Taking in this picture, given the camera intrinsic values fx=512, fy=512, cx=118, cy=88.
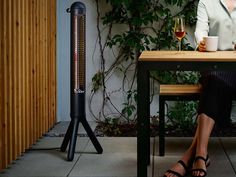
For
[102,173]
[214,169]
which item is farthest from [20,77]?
[214,169]

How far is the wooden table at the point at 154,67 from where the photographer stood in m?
2.94

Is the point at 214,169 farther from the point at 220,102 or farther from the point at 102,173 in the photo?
the point at 102,173

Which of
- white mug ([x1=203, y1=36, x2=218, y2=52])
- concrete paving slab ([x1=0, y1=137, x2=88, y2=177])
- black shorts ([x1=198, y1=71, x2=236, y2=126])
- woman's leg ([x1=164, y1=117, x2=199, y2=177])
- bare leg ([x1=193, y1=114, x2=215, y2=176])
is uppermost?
white mug ([x1=203, y1=36, x2=218, y2=52])

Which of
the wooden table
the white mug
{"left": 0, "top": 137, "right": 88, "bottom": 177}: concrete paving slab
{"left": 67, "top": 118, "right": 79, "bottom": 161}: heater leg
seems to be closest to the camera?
the wooden table

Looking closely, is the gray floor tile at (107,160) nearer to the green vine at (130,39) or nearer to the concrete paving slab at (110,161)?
the concrete paving slab at (110,161)

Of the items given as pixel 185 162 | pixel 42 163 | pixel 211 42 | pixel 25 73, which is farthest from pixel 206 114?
pixel 25 73

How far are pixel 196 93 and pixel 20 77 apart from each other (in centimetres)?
130

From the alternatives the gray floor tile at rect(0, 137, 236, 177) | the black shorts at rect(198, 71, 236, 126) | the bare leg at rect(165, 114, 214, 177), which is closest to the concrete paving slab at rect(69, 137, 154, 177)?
the gray floor tile at rect(0, 137, 236, 177)

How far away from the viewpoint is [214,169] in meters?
3.53

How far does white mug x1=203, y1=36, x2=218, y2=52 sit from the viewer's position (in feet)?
10.8

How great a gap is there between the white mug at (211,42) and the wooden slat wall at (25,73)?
1327mm

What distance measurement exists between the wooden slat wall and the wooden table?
3.14ft

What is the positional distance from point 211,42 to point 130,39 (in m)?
1.67

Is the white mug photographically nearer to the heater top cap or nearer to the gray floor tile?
the gray floor tile
